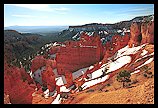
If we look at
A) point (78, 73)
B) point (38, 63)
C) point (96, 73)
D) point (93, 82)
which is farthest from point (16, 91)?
Result: point (38, 63)

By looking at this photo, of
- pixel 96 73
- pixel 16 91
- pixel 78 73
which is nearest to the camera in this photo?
pixel 16 91

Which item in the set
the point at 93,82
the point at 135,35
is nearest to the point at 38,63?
the point at 135,35

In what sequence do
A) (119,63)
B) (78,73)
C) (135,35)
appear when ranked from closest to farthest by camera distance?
1. (119,63)
2. (135,35)
3. (78,73)

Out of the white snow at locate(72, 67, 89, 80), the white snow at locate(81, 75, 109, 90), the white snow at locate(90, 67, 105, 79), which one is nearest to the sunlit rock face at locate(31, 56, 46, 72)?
the white snow at locate(72, 67, 89, 80)

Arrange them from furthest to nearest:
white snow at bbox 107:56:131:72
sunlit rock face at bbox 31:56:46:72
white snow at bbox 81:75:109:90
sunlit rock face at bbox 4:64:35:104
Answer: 1. sunlit rock face at bbox 31:56:46:72
2. white snow at bbox 107:56:131:72
3. white snow at bbox 81:75:109:90
4. sunlit rock face at bbox 4:64:35:104

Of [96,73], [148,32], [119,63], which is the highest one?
[148,32]

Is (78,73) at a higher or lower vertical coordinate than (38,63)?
lower

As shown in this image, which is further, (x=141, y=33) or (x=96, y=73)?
(x=141, y=33)

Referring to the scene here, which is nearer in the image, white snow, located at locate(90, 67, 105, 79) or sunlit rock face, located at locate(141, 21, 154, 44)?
white snow, located at locate(90, 67, 105, 79)

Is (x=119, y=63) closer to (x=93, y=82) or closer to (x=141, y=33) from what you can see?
(x=93, y=82)

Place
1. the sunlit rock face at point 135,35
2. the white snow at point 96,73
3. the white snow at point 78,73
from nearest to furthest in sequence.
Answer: the white snow at point 96,73 < the sunlit rock face at point 135,35 < the white snow at point 78,73

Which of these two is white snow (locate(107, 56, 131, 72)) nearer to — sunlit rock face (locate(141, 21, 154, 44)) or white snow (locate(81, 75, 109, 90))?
white snow (locate(81, 75, 109, 90))

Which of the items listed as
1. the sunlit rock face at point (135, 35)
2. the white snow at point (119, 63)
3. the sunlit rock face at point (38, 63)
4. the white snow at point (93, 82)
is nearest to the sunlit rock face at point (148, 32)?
the sunlit rock face at point (135, 35)

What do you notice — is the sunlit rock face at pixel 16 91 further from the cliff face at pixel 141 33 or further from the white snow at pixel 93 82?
the cliff face at pixel 141 33
